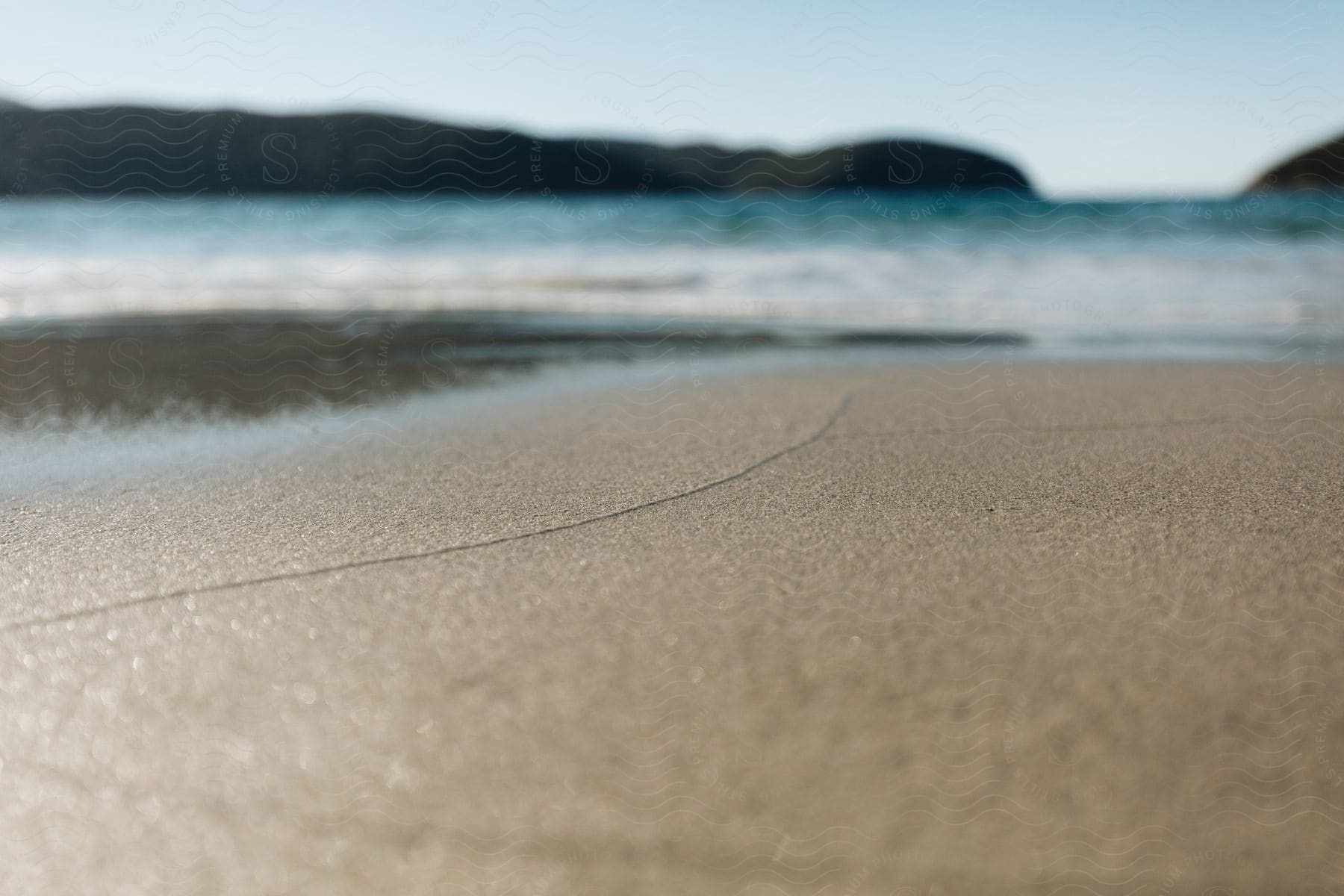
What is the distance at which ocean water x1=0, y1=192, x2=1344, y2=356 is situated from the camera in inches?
242

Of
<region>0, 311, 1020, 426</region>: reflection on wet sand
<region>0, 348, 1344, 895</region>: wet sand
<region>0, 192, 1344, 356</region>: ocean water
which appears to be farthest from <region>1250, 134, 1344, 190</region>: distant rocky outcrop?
<region>0, 348, 1344, 895</region>: wet sand

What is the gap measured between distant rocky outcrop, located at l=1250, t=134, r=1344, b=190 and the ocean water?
0.73 meters

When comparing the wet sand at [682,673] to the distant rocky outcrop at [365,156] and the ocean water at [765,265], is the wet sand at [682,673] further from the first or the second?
the ocean water at [765,265]

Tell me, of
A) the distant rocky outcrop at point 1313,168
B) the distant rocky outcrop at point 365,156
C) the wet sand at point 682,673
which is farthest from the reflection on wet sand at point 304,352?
the distant rocky outcrop at point 1313,168

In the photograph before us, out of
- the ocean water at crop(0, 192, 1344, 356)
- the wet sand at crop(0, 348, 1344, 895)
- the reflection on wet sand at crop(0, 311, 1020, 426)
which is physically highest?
the ocean water at crop(0, 192, 1344, 356)

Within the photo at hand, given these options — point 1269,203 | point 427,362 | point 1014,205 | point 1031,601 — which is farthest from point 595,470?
point 1014,205

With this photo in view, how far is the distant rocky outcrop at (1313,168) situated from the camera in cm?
454

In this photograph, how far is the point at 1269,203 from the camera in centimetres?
1480

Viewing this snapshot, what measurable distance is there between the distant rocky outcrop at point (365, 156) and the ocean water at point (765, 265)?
86 cm

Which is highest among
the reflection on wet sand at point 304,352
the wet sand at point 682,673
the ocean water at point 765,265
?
the ocean water at point 765,265

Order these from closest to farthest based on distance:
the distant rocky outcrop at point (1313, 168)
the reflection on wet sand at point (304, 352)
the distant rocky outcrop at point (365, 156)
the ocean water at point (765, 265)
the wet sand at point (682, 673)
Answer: the wet sand at point (682, 673), the reflection on wet sand at point (304, 352), the distant rocky outcrop at point (365, 156), the distant rocky outcrop at point (1313, 168), the ocean water at point (765, 265)

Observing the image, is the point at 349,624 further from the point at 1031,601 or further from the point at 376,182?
the point at 376,182

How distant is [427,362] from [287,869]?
353 cm

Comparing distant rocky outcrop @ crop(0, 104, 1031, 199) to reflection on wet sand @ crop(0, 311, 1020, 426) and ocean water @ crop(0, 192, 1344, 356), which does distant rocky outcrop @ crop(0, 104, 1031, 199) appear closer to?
→ reflection on wet sand @ crop(0, 311, 1020, 426)
